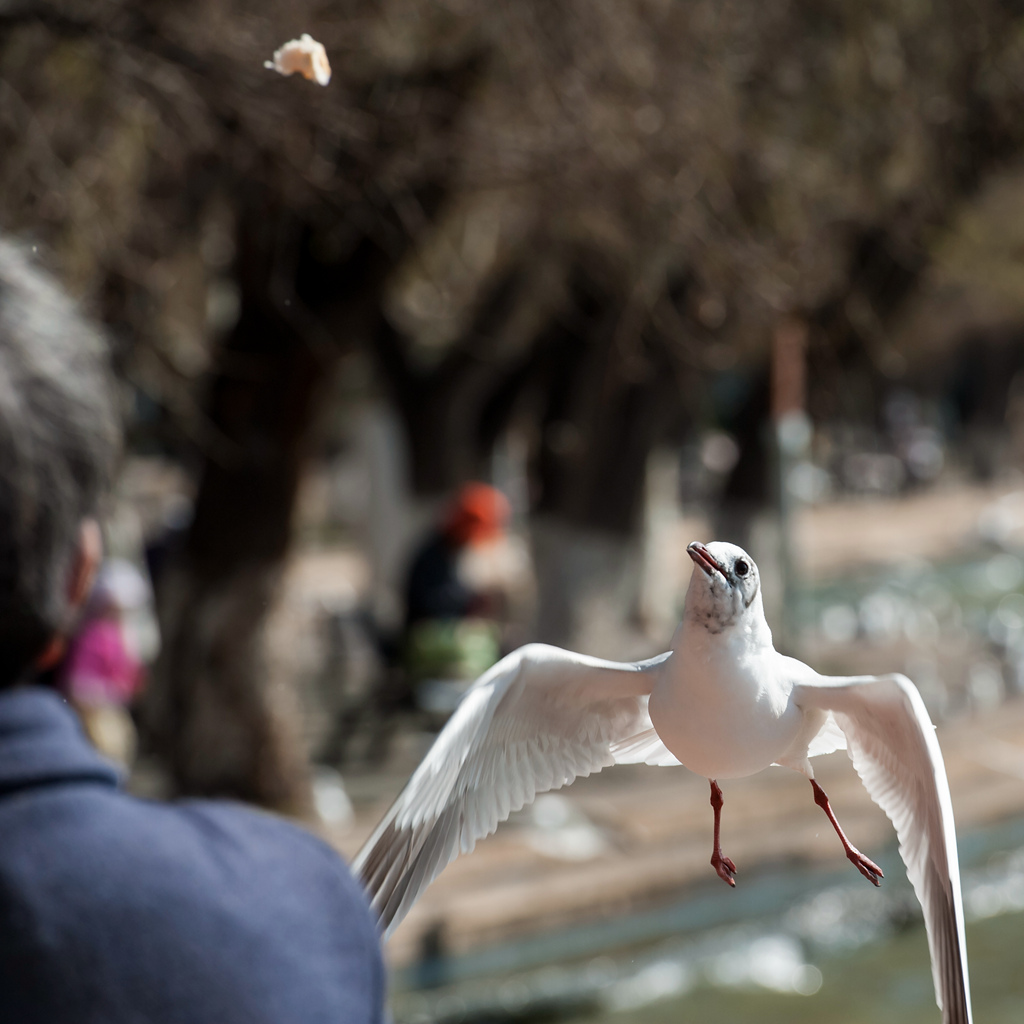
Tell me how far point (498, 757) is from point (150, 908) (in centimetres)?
34

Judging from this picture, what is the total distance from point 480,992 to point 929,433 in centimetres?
2158

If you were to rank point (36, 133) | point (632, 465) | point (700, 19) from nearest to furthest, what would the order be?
point (36, 133) < point (700, 19) < point (632, 465)

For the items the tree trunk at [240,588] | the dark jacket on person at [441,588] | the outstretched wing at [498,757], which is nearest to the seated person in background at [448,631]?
the dark jacket on person at [441,588]

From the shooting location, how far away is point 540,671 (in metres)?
1.05

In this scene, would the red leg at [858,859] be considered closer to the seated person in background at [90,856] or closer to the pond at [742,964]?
the seated person in background at [90,856]

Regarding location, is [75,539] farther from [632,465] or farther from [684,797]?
[632,465]

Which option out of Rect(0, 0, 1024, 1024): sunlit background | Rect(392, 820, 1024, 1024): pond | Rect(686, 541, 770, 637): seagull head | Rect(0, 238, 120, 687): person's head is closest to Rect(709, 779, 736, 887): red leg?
Rect(686, 541, 770, 637): seagull head

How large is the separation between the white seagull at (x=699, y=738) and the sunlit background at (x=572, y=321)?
2.82 ft

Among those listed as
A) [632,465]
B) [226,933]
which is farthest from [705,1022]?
[226,933]


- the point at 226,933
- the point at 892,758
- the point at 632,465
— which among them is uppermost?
the point at 892,758

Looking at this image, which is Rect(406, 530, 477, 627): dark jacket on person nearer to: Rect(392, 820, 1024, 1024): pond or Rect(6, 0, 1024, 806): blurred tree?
Rect(6, 0, 1024, 806): blurred tree

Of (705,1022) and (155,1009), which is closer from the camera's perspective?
(155,1009)

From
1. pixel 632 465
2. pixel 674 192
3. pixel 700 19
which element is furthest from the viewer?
pixel 632 465

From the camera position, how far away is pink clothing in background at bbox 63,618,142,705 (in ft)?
18.6
